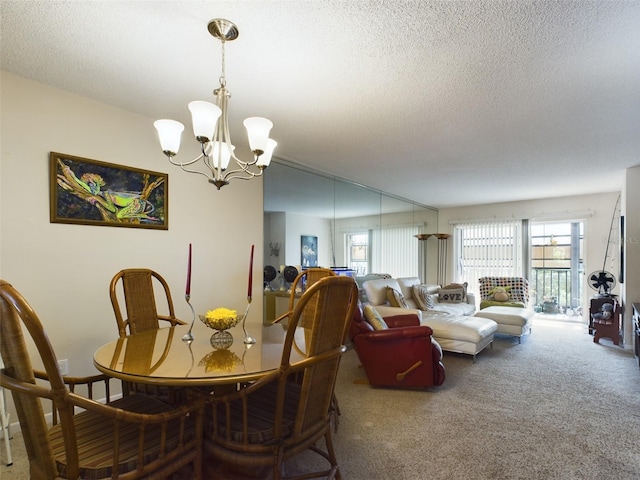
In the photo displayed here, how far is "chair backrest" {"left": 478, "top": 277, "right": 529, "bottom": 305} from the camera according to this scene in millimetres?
5871

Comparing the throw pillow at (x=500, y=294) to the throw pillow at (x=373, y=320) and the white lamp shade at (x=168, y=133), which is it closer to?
the throw pillow at (x=373, y=320)

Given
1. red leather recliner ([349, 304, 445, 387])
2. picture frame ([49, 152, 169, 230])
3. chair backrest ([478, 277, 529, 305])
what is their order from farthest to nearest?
chair backrest ([478, 277, 529, 305]) < red leather recliner ([349, 304, 445, 387]) < picture frame ([49, 152, 169, 230])

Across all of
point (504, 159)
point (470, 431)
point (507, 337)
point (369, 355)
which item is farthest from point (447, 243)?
point (470, 431)

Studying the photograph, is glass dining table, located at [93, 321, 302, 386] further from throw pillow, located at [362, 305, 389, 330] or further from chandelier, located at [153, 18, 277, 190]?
throw pillow, located at [362, 305, 389, 330]

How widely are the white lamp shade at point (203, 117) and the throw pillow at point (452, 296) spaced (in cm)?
518

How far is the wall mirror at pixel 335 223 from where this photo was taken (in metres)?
3.95

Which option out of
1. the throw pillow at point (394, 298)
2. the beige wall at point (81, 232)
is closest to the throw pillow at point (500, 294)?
the throw pillow at point (394, 298)

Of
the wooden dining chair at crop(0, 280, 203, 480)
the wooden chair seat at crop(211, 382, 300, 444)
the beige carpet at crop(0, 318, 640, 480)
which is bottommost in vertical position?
the beige carpet at crop(0, 318, 640, 480)

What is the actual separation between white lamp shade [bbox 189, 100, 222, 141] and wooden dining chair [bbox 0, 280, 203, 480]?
102cm

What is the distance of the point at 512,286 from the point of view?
5.98 metres

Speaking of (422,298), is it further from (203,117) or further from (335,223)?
(203,117)

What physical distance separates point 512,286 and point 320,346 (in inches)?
224

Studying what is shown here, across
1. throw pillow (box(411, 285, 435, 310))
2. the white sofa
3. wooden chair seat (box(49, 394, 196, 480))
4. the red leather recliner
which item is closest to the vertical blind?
the white sofa

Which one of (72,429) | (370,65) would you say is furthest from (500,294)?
(72,429)
